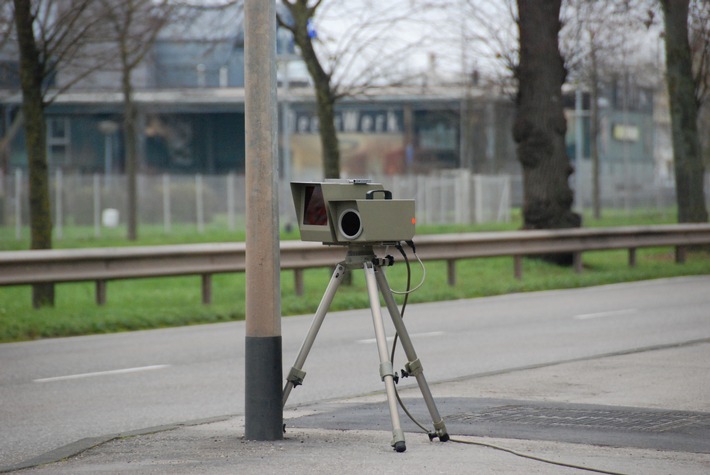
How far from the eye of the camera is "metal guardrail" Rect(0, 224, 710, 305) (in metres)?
14.4

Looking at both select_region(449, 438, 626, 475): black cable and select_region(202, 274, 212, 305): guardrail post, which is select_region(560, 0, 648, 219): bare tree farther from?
select_region(449, 438, 626, 475): black cable

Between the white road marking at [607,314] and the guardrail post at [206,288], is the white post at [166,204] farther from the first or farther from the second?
the white road marking at [607,314]

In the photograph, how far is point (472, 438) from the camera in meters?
6.42

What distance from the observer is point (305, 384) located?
925 cm

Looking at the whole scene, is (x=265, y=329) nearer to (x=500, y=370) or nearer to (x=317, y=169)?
(x=500, y=370)

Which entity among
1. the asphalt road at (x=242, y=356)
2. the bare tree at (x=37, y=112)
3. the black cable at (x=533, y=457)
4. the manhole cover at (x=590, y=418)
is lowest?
the asphalt road at (x=242, y=356)

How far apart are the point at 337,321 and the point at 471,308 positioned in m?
2.25

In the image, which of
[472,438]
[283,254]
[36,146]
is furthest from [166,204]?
[472,438]

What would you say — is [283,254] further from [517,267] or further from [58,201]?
[58,201]

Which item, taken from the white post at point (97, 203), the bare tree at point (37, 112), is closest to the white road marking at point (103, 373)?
the bare tree at point (37, 112)

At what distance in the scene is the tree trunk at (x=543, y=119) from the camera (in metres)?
21.8

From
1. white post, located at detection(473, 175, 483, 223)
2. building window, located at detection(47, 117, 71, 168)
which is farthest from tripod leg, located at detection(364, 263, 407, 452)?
building window, located at detection(47, 117, 71, 168)

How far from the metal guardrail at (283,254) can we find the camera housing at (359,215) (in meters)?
6.73

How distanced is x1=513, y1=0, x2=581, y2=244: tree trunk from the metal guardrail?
1227mm
